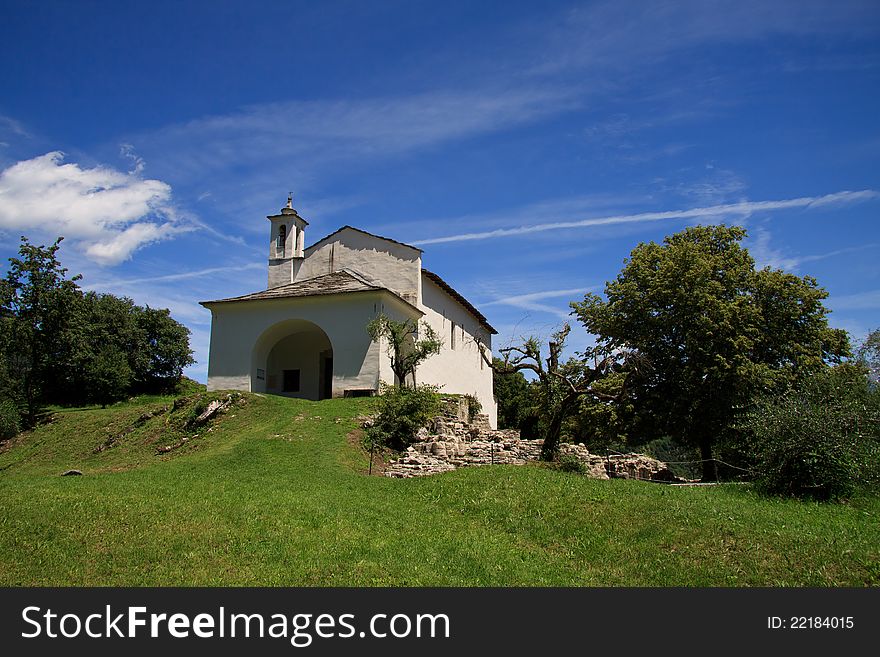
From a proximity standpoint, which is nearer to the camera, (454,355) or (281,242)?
(281,242)

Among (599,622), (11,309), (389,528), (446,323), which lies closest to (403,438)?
(389,528)

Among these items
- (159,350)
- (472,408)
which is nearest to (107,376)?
(159,350)

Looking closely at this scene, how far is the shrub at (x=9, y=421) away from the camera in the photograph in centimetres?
2819

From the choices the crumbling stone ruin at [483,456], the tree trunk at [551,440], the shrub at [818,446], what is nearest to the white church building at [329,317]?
the crumbling stone ruin at [483,456]

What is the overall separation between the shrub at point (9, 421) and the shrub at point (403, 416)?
1836 centimetres

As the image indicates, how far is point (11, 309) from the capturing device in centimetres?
3228

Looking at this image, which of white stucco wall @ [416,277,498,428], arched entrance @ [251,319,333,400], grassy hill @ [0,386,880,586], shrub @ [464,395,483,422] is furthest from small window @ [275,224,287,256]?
grassy hill @ [0,386,880,586]

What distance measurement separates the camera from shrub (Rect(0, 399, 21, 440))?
28188 millimetres

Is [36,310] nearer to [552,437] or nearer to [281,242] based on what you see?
[281,242]

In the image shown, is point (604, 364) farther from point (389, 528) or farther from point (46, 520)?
point (46, 520)

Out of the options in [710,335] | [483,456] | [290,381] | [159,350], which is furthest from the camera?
[159,350]

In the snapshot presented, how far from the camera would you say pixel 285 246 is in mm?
34344

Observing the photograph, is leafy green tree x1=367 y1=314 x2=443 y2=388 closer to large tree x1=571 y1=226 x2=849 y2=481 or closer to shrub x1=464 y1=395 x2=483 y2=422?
shrub x1=464 y1=395 x2=483 y2=422

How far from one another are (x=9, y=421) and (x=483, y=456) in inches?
891
